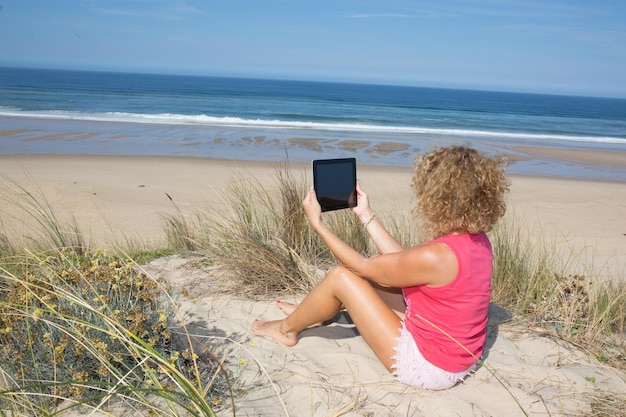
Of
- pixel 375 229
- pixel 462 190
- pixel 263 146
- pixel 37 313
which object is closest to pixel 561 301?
pixel 375 229

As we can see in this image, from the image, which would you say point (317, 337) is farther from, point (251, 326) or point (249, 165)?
point (249, 165)

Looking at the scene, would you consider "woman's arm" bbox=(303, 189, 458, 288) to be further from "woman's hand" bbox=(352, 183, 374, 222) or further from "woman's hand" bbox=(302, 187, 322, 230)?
"woman's hand" bbox=(352, 183, 374, 222)

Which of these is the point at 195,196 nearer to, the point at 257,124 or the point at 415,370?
the point at 415,370

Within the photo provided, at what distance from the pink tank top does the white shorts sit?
0.10 feet

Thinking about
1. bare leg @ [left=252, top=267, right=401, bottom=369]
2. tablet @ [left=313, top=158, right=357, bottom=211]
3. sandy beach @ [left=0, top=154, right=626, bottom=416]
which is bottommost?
sandy beach @ [left=0, top=154, right=626, bottom=416]

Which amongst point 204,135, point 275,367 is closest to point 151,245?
point 275,367

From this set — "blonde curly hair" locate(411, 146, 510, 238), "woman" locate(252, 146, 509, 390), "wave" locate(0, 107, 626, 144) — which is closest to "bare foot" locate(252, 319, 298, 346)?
"woman" locate(252, 146, 509, 390)

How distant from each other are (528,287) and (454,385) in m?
1.48

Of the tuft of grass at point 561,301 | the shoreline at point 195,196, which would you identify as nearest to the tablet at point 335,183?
the tuft of grass at point 561,301

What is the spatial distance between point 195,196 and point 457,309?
22.8 ft

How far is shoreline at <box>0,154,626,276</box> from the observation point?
6.69 m

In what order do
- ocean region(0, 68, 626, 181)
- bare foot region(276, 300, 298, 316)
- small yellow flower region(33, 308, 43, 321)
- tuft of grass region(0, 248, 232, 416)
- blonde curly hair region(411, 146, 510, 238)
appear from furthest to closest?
ocean region(0, 68, 626, 181), bare foot region(276, 300, 298, 316), blonde curly hair region(411, 146, 510, 238), tuft of grass region(0, 248, 232, 416), small yellow flower region(33, 308, 43, 321)

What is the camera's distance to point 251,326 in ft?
11.7

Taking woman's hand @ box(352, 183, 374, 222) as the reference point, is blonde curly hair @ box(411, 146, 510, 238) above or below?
above
